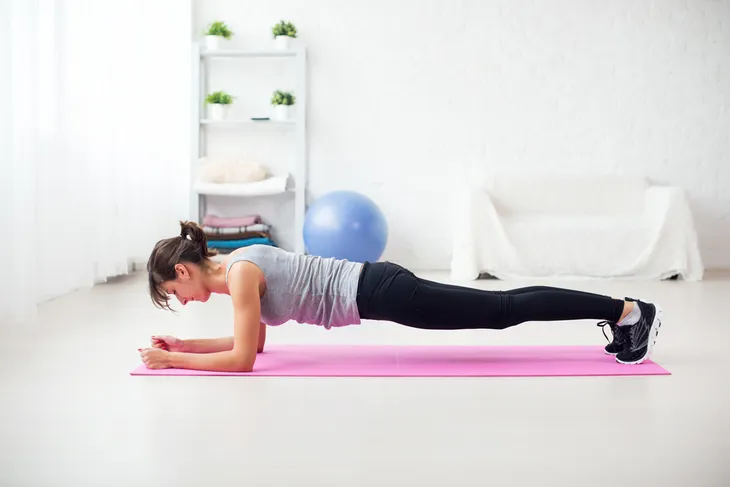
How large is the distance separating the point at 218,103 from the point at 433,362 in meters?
3.38

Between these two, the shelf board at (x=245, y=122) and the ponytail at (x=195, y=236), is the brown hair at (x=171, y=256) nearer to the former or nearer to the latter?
the ponytail at (x=195, y=236)

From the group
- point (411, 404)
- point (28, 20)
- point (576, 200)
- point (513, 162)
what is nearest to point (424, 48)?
point (513, 162)

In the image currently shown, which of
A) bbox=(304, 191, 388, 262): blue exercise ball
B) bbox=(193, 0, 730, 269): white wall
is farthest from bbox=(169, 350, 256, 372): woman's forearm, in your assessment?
bbox=(193, 0, 730, 269): white wall

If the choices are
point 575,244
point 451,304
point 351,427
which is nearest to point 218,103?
point 575,244

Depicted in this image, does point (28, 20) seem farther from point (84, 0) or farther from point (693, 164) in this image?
point (693, 164)

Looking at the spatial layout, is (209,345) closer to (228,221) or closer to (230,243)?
(230,243)

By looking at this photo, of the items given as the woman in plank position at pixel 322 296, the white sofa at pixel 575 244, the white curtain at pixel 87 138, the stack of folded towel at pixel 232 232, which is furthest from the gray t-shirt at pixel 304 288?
the stack of folded towel at pixel 232 232

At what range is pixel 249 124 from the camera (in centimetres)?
570

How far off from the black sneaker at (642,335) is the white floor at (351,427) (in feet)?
0.40

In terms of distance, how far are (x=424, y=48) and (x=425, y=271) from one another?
1.61 m

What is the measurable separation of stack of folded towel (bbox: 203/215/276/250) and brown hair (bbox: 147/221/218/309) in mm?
2967

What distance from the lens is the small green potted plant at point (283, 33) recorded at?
5441 mm

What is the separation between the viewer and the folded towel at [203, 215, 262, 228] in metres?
5.41

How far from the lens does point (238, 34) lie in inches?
222
